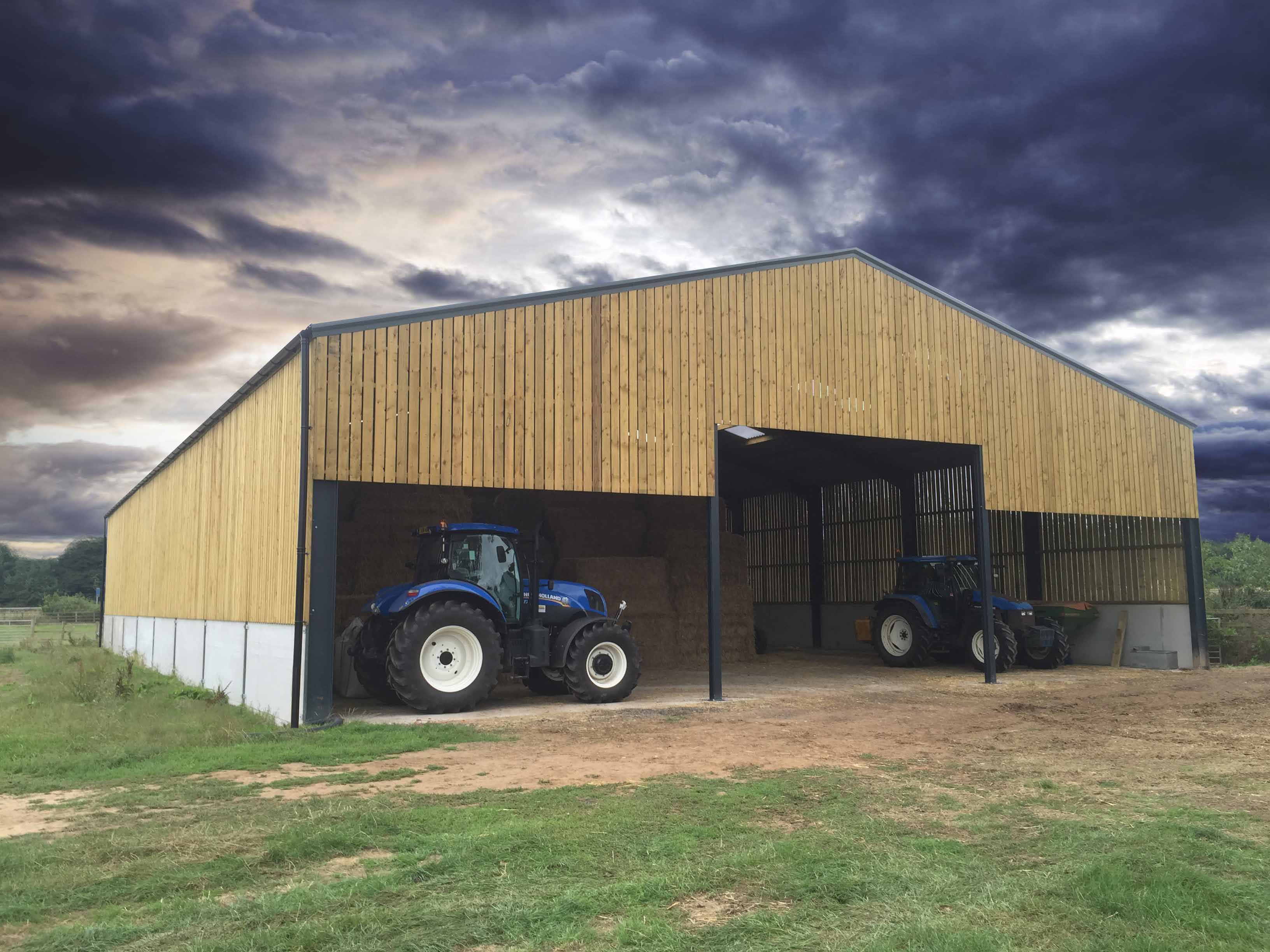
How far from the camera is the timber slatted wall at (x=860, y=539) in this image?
2505cm

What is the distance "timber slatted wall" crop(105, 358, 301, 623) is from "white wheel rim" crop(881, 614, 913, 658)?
12.6 metres

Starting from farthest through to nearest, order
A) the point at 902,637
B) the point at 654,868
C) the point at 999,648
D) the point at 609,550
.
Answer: the point at 609,550
the point at 902,637
the point at 999,648
the point at 654,868

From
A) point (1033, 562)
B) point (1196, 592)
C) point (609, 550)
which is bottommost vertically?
point (1196, 592)

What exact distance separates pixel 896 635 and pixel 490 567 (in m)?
10.7

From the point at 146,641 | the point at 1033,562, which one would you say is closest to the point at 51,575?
the point at 146,641

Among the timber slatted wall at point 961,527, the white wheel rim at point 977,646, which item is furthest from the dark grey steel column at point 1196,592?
the white wheel rim at point 977,646

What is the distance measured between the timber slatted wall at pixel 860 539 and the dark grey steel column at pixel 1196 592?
6.18 m

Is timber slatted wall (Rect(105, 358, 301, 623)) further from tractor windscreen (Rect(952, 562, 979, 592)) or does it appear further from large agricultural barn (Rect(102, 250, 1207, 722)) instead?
tractor windscreen (Rect(952, 562, 979, 592))

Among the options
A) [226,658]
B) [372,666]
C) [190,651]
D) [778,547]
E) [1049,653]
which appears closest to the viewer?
[372,666]

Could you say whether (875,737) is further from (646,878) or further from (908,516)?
(908,516)

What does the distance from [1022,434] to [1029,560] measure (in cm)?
584

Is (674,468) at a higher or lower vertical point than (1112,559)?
higher

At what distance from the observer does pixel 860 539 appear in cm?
2569

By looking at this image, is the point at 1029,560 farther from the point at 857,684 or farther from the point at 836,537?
the point at 857,684
